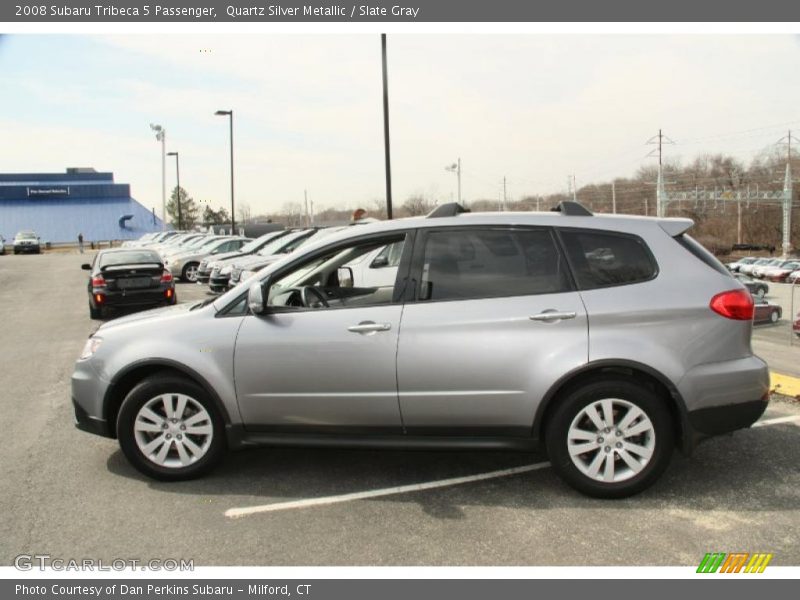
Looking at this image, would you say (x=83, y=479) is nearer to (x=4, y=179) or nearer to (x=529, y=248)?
(x=529, y=248)

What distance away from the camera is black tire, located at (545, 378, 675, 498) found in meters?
3.92

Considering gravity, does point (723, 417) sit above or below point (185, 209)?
below

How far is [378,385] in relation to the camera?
4.08 meters

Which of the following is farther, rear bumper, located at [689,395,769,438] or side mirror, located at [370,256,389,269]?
side mirror, located at [370,256,389,269]

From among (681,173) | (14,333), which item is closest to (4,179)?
(14,333)

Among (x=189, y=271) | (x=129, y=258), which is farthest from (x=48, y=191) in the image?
(x=129, y=258)

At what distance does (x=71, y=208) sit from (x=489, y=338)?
90.2 meters

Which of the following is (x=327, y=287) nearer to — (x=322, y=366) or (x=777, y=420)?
(x=322, y=366)

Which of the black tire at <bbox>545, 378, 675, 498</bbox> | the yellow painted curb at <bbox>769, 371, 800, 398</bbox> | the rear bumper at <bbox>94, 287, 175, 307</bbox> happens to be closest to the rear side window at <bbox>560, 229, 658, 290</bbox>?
the black tire at <bbox>545, 378, 675, 498</bbox>

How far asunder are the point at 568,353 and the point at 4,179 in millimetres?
Result: 96090

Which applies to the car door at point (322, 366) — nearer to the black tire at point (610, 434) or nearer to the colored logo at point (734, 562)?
the black tire at point (610, 434)

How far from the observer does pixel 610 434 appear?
13.0 ft

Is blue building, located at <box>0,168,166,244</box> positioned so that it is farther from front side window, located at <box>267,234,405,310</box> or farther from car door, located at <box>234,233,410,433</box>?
car door, located at <box>234,233,410,433</box>

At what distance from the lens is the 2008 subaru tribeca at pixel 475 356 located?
12.9 feet
